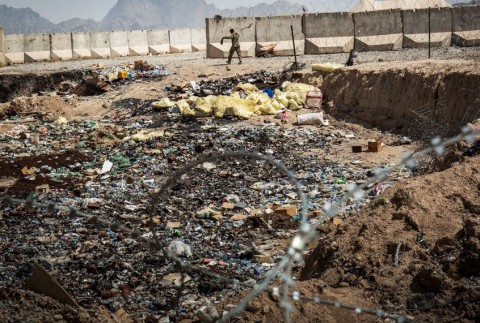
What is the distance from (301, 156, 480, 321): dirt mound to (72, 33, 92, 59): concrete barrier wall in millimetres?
20378

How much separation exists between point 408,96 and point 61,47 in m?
16.2

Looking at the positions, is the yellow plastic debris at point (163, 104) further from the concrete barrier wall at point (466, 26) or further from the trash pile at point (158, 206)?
the concrete barrier wall at point (466, 26)

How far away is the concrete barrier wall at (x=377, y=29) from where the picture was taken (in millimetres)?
18500

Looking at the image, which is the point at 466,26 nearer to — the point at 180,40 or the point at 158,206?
the point at 180,40

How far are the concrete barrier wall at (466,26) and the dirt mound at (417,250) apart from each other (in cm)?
1332

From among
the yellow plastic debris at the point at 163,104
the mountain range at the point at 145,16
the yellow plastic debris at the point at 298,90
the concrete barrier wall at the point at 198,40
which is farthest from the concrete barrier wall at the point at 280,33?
the mountain range at the point at 145,16

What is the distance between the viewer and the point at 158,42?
25.5 m

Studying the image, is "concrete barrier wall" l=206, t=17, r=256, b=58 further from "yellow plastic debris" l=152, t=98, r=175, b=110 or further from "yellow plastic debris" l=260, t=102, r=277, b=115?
"yellow plastic debris" l=260, t=102, r=277, b=115

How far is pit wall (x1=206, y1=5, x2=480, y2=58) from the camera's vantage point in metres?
18.0

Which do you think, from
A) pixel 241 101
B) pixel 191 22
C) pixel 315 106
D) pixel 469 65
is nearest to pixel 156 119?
pixel 241 101

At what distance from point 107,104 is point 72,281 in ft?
35.9

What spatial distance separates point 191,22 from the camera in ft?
556

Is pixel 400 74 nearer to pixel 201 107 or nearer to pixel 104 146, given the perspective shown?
pixel 201 107

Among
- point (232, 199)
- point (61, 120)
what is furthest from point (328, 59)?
point (232, 199)
